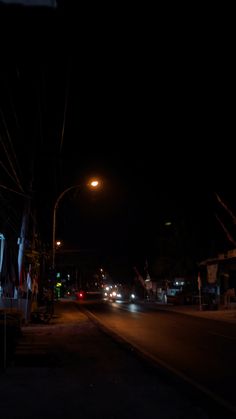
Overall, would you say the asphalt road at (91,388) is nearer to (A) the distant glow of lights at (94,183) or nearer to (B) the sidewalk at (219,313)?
(A) the distant glow of lights at (94,183)

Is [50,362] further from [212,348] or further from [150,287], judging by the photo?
[150,287]

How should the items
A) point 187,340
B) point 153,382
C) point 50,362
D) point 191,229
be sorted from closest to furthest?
point 153,382 → point 50,362 → point 187,340 → point 191,229

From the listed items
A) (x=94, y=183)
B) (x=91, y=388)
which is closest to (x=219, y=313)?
(x=94, y=183)

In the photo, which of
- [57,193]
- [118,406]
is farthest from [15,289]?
[118,406]

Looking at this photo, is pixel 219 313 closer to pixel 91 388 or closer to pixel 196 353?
pixel 196 353

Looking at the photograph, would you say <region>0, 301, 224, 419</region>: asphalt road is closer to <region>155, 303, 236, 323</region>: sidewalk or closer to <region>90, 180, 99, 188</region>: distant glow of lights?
<region>90, 180, 99, 188</region>: distant glow of lights

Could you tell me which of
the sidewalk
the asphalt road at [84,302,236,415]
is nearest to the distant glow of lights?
the asphalt road at [84,302,236,415]

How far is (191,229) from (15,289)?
118 feet

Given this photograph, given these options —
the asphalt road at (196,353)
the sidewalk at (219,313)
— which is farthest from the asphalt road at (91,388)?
the sidewalk at (219,313)

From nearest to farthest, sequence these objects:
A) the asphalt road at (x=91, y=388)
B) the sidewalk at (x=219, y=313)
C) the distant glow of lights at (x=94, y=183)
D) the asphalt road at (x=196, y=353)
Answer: the asphalt road at (x=91, y=388), the asphalt road at (x=196, y=353), the distant glow of lights at (x=94, y=183), the sidewalk at (x=219, y=313)

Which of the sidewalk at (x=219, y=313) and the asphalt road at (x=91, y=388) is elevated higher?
the sidewalk at (x=219, y=313)

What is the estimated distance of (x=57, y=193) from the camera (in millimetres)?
37438

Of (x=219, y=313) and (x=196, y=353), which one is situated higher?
(x=219, y=313)

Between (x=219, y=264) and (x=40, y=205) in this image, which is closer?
(x=40, y=205)
